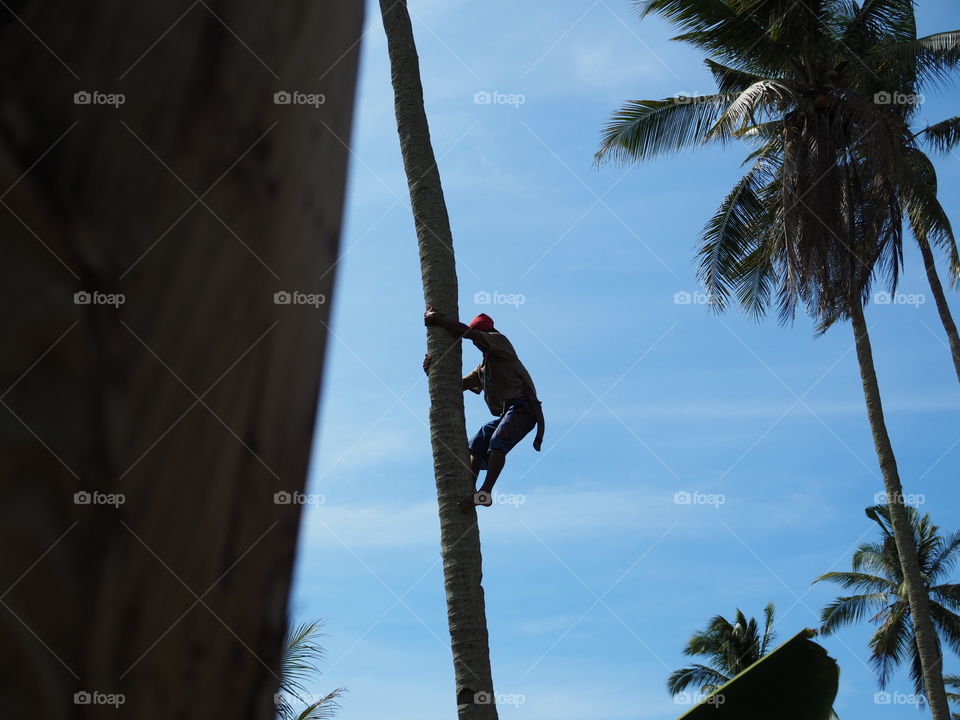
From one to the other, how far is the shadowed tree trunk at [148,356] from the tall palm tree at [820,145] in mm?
14364

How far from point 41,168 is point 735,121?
14.6 m

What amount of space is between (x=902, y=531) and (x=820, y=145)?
657 centimetres

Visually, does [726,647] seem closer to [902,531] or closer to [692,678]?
[692,678]

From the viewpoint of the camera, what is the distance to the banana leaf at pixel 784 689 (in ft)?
10.5

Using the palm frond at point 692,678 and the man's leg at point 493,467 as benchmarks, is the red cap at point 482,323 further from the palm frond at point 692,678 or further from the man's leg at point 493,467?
the palm frond at point 692,678

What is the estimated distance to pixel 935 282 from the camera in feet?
60.4

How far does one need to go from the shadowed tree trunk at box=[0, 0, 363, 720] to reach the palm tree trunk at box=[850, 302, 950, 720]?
1511 cm

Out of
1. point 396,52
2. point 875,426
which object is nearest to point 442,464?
point 396,52

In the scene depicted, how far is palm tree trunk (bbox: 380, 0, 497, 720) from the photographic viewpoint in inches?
159

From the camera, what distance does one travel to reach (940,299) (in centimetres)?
1827

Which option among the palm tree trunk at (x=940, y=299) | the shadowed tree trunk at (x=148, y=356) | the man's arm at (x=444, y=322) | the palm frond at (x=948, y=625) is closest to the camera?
the shadowed tree trunk at (x=148, y=356)

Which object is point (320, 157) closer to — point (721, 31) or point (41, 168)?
point (41, 168)

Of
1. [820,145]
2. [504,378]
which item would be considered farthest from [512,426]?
[820,145]

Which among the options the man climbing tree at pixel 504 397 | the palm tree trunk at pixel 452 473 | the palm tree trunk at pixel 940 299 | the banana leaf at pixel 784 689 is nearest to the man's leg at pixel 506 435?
the man climbing tree at pixel 504 397
